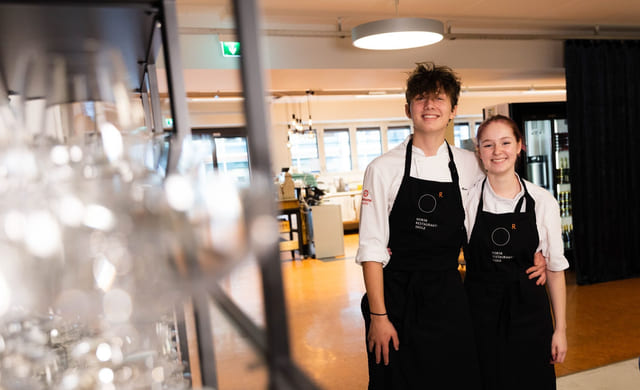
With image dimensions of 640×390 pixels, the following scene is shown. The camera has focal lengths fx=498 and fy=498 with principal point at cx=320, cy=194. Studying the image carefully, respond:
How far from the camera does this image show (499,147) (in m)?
2.17

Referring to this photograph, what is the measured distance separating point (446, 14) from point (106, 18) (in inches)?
178

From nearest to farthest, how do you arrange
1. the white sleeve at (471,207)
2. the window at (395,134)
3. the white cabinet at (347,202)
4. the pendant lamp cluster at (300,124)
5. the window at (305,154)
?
the white sleeve at (471,207), the pendant lamp cluster at (300,124), the white cabinet at (347,202), the window at (305,154), the window at (395,134)

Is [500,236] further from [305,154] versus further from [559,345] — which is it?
[305,154]

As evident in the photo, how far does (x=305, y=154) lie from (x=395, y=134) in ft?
7.75

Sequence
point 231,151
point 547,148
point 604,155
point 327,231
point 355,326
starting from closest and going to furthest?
point 355,326, point 604,155, point 547,148, point 327,231, point 231,151

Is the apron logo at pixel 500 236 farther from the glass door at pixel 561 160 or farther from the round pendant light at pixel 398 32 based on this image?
the glass door at pixel 561 160

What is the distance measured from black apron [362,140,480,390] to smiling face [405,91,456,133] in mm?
156

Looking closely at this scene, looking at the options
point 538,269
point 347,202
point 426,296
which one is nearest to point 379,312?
point 426,296

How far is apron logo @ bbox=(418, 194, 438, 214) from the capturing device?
2.16 meters

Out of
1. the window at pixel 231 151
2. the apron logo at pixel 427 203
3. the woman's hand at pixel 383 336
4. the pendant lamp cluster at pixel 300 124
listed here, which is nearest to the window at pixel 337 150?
the pendant lamp cluster at pixel 300 124

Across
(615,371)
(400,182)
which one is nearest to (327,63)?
(400,182)

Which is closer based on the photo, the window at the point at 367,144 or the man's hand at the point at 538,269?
the man's hand at the point at 538,269

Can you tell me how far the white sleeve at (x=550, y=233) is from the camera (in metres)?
2.15

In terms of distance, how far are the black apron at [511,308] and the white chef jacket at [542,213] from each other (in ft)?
0.08
